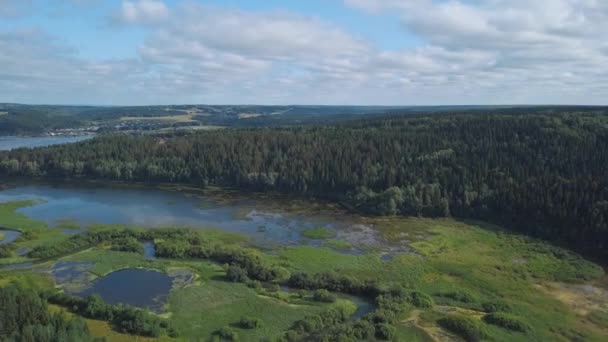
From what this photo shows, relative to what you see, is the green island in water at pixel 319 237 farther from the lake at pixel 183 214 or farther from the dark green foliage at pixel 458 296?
the lake at pixel 183 214

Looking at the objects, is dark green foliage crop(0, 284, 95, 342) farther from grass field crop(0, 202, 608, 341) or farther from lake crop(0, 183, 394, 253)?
lake crop(0, 183, 394, 253)

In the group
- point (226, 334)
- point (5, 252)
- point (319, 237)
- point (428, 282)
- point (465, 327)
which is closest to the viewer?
point (226, 334)

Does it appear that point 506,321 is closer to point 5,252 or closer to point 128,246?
point 128,246

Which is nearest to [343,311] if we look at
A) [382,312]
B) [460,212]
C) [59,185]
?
[382,312]

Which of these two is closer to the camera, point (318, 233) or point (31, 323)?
point (31, 323)

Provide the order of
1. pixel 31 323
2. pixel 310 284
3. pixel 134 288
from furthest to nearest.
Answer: pixel 310 284
pixel 134 288
pixel 31 323

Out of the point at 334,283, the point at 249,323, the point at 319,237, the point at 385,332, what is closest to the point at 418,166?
the point at 319,237

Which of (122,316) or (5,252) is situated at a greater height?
(5,252)
